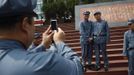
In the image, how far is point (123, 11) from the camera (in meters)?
14.1

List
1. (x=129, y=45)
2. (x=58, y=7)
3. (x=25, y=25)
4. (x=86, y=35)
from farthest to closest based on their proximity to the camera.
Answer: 1. (x=58, y=7)
2. (x=86, y=35)
3. (x=129, y=45)
4. (x=25, y=25)

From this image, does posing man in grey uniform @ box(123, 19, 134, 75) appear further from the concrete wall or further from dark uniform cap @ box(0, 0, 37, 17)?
dark uniform cap @ box(0, 0, 37, 17)

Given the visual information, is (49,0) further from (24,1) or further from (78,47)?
(24,1)

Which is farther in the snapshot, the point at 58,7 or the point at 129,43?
the point at 58,7

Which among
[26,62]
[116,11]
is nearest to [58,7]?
[116,11]

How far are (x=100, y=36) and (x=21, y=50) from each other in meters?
7.83

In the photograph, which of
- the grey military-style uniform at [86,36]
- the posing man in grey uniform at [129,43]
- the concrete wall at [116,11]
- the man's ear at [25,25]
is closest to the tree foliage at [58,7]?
the concrete wall at [116,11]

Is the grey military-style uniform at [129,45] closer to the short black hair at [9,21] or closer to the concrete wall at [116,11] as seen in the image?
the concrete wall at [116,11]

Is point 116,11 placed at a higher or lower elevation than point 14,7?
lower

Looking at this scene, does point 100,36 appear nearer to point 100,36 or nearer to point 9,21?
point 100,36

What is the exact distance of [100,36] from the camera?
914 centimetres

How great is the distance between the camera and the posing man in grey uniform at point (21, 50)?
1310 mm

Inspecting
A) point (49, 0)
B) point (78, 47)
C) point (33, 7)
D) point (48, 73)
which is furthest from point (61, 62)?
point (49, 0)

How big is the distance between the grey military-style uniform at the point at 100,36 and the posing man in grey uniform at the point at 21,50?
25.3 feet
